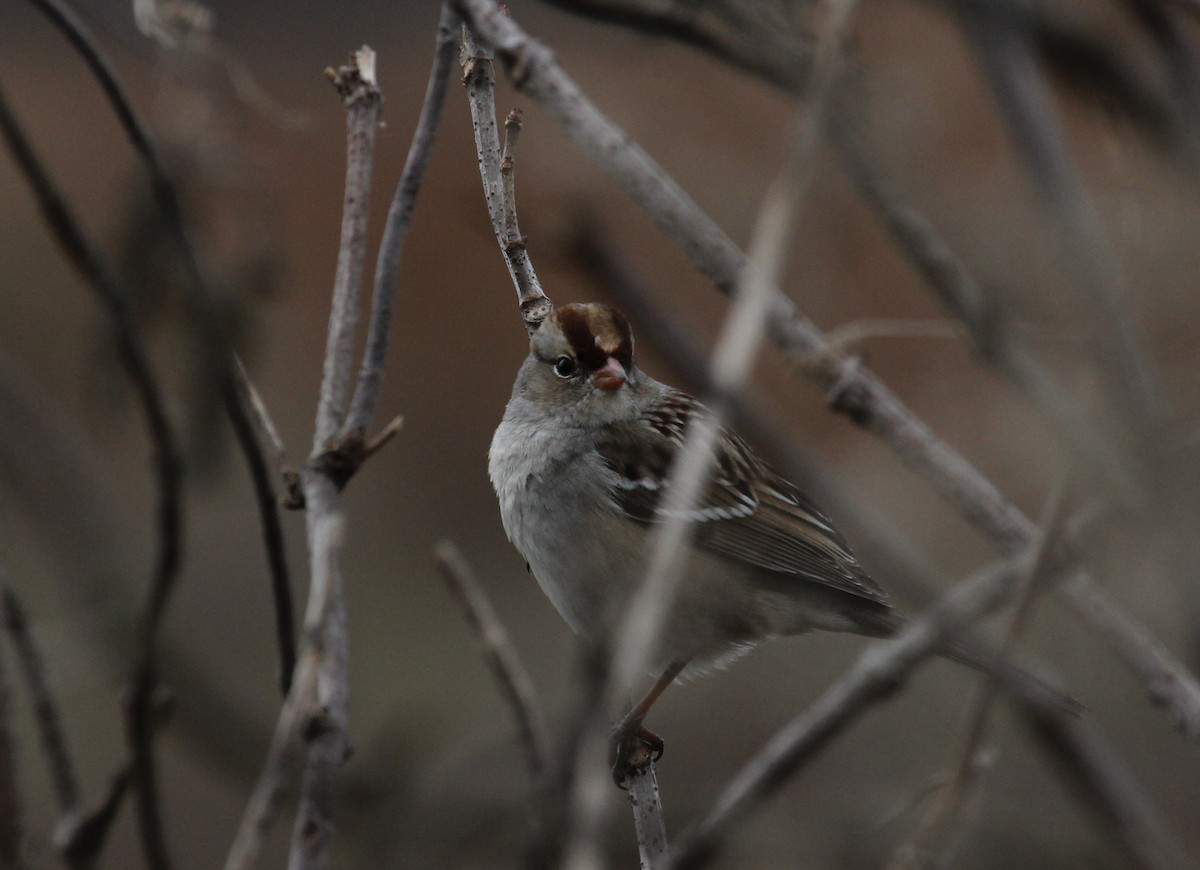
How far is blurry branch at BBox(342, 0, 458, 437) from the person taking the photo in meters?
1.34

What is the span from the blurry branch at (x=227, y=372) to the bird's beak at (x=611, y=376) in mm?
1337

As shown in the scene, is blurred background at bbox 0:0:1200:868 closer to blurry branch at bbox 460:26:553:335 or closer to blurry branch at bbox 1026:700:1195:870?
blurry branch at bbox 1026:700:1195:870

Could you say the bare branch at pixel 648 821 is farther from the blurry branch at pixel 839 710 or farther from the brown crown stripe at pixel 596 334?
the brown crown stripe at pixel 596 334

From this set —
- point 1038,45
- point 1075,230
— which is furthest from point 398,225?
point 1038,45

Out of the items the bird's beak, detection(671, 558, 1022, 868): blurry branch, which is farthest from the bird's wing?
detection(671, 558, 1022, 868): blurry branch

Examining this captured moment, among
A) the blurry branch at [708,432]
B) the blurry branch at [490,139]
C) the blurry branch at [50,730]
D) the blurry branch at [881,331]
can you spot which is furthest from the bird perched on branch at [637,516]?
the blurry branch at [708,432]

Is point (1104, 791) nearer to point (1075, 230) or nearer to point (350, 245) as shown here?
point (1075, 230)

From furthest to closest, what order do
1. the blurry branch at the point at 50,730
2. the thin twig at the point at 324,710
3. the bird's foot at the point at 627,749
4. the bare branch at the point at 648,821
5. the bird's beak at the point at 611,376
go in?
1. the bird's beak at the point at 611,376
2. the bird's foot at the point at 627,749
3. the bare branch at the point at 648,821
4. the blurry branch at the point at 50,730
5. the thin twig at the point at 324,710

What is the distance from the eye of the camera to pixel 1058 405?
1.39 metres

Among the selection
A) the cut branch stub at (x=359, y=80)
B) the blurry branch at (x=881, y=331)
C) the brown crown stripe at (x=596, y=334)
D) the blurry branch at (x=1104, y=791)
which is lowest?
the blurry branch at (x=1104, y=791)

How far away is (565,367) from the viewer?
2756mm

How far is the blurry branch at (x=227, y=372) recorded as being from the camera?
3.82 ft

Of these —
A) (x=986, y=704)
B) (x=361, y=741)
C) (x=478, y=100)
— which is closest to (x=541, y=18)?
(x=361, y=741)

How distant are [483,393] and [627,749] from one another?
6.44m
